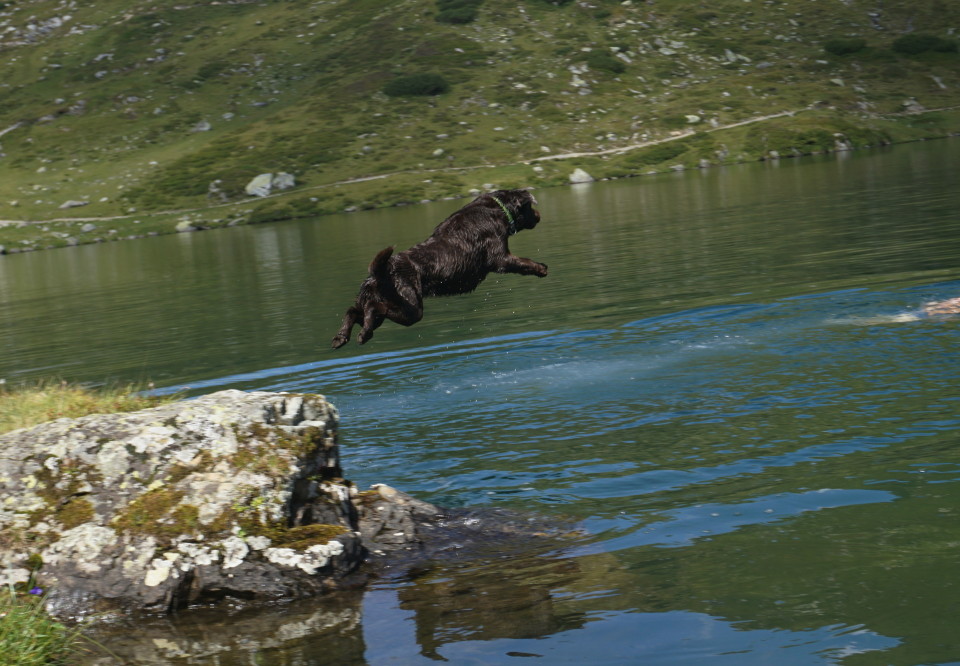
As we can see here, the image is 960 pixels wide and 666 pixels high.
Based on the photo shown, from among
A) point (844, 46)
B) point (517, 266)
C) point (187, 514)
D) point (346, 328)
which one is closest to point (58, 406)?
point (187, 514)

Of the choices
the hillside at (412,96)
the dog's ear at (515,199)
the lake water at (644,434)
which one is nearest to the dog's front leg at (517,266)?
the dog's ear at (515,199)

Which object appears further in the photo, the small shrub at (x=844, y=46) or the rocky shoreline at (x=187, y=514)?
the small shrub at (x=844, y=46)

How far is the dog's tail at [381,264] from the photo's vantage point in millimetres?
12016

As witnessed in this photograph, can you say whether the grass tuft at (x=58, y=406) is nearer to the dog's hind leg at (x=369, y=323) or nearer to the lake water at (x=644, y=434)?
the dog's hind leg at (x=369, y=323)

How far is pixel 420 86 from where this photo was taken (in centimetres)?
11138

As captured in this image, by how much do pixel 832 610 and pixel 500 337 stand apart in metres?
13.2

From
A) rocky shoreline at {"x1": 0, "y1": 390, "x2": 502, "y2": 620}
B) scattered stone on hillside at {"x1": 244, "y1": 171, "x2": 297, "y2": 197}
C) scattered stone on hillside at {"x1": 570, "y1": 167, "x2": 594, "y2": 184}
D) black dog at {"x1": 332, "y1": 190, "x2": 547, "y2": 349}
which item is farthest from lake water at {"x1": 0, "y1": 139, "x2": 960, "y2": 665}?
scattered stone on hillside at {"x1": 244, "y1": 171, "x2": 297, "y2": 197}

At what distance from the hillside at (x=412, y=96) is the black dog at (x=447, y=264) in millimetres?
68456

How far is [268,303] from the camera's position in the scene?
99.9 ft

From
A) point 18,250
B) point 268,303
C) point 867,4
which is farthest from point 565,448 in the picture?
point 867,4

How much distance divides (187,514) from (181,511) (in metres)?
0.06

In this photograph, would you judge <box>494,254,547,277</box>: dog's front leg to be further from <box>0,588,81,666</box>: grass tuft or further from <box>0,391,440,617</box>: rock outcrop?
<box>0,588,81,666</box>: grass tuft

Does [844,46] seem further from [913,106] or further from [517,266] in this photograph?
[517,266]

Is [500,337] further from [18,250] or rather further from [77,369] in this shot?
[18,250]
